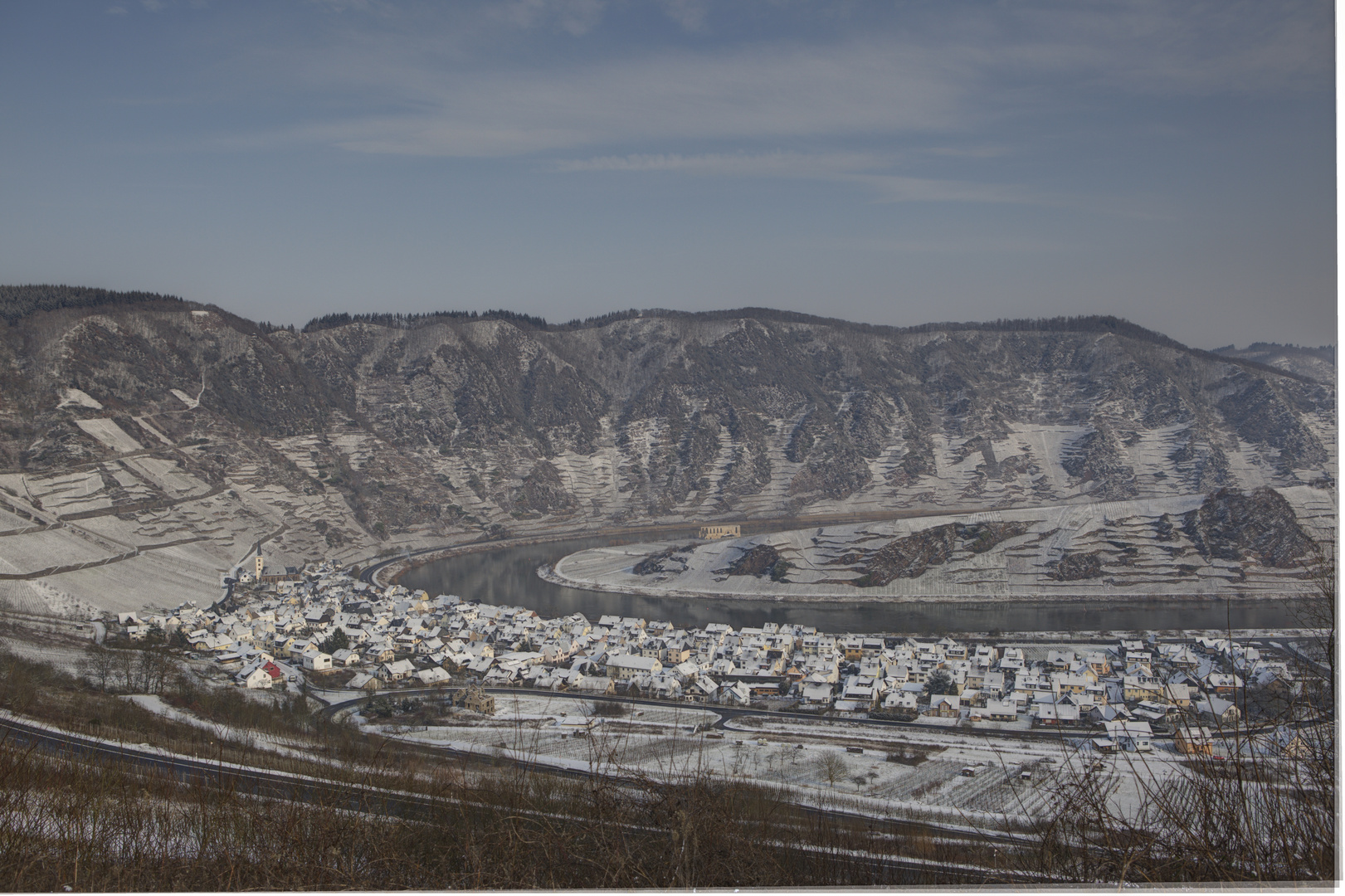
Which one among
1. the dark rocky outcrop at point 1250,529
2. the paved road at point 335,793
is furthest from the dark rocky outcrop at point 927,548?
the paved road at point 335,793

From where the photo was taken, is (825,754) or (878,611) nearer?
(825,754)

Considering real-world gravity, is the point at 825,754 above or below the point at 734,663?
above

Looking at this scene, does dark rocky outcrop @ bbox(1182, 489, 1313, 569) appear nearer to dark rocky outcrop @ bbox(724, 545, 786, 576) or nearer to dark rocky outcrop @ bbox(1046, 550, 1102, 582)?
dark rocky outcrop @ bbox(1046, 550, 1102, 582)

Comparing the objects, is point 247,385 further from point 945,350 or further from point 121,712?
point 945,350

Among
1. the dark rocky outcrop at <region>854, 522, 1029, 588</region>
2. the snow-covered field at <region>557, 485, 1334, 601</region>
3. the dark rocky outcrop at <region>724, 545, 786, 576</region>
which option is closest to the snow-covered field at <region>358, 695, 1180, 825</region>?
the snow-covered field at <region>557, 485, 1334, 601</region>

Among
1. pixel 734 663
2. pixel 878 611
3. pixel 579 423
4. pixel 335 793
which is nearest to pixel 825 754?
pixel 335 793

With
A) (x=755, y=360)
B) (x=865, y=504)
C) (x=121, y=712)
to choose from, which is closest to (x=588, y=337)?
(x=755, y=360)

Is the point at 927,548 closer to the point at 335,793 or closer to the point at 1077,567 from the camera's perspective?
the point at 1077,567
